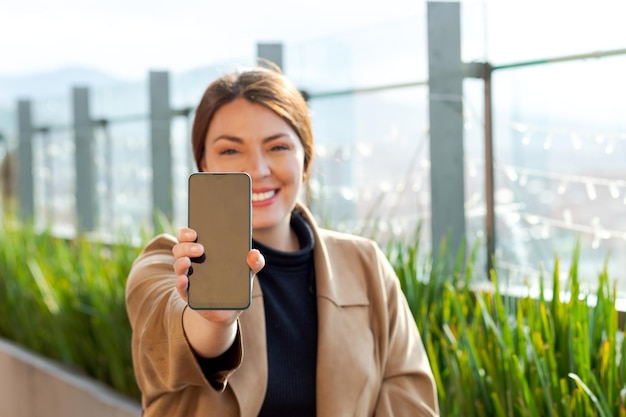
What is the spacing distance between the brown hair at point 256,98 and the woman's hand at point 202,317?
60cm

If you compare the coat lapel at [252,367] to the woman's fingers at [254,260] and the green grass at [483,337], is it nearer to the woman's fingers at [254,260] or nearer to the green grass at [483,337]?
the woman's fingers at [254,260]

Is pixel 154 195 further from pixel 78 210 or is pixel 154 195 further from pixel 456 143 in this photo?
pixel 456 143

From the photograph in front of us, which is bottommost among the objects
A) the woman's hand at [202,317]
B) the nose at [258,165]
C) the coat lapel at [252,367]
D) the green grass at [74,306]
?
the green grass at [74,306]

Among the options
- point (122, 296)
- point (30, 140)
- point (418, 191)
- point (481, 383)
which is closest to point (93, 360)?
point (122, 296)

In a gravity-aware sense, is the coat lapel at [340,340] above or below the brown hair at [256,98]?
below

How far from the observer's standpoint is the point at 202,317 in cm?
180

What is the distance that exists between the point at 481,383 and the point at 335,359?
68cm

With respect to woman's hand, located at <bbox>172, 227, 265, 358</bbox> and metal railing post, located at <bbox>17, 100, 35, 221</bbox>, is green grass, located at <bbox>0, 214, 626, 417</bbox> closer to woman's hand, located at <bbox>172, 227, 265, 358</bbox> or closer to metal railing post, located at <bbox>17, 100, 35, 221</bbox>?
woman's hand, located at <bbox>172, 227, 265, 358</bbox>

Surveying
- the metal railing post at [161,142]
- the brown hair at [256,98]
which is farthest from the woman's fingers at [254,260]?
the metal railing post at [161,142]

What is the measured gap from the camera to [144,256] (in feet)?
7.32

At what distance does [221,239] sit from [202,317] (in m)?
0.15

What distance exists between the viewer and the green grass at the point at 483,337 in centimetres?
251

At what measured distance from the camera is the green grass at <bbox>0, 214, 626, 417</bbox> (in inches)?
98.7

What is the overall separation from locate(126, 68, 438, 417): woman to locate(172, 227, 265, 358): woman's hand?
173mm
